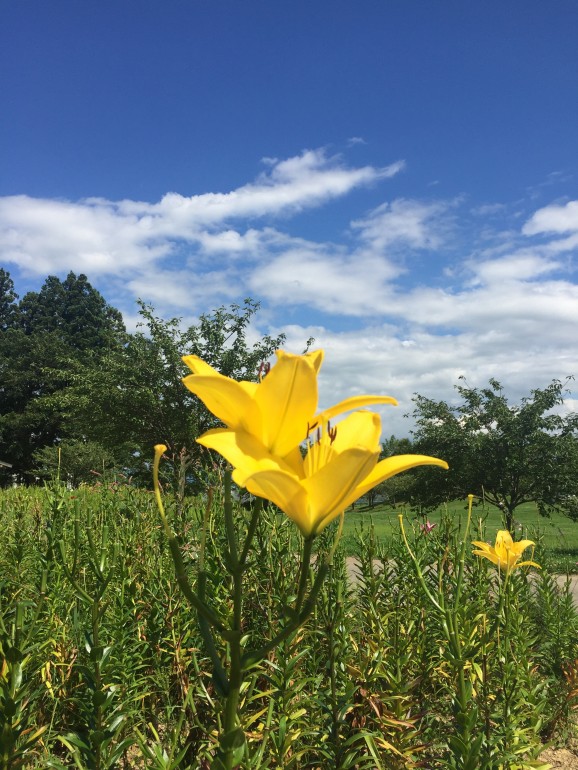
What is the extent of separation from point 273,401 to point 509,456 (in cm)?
1538

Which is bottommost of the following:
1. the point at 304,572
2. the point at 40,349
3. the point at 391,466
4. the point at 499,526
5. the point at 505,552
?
the point at 499,526

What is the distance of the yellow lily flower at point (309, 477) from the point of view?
58cm

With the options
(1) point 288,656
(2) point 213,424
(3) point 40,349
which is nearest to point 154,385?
(2) point 213,424

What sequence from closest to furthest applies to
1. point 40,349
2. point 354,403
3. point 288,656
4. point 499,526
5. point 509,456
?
point 354,403 < point 288,656 < point 499,526 < point 509,456 < point 40,349

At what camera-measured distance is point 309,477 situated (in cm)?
62

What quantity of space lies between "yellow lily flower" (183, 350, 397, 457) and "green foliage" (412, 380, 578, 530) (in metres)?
14.2

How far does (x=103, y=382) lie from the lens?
20.3 metres

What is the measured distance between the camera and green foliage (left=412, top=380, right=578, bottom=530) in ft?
47.4

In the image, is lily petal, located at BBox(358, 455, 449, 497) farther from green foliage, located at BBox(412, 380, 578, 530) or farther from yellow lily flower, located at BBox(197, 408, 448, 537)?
green foliage, located at BBox(412, 380, 578, 530)

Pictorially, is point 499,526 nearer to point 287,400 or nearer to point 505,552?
point 505,552

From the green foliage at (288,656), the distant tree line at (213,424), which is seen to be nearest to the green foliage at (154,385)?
the distant tree line at (213,424)

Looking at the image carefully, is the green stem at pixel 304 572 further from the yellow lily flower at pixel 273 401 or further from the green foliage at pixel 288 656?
the green foliage at pixel 288 656

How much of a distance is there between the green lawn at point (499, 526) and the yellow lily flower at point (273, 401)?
1.23 metres

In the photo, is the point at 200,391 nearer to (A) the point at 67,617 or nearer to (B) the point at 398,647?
(B) the point at 398,647
